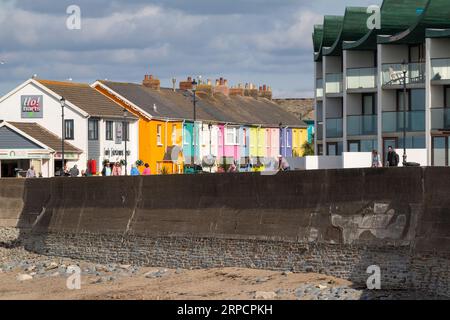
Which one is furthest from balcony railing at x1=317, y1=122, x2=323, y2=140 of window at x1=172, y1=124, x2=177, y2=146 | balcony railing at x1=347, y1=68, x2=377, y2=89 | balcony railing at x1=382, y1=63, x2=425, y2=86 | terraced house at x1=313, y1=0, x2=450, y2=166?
window at x1=172, y1=124, x2=177, y2=146

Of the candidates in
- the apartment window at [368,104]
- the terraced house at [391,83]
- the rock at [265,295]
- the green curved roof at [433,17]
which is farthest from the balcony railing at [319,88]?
the rock at [265,295]

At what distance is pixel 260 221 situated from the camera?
125 feet

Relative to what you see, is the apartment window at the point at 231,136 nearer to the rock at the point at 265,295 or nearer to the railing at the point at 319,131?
the railing at the point at 319,131

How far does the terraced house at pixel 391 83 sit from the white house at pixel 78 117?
17.9 metres

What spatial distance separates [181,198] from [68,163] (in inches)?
1290

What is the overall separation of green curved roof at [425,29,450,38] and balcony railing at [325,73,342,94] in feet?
32.2

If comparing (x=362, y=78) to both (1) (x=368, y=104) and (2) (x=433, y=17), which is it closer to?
(1) (x=368, y=104)

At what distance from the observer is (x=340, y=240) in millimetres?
35000

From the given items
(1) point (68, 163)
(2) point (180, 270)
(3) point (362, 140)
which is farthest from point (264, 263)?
(1) point (68, 163)

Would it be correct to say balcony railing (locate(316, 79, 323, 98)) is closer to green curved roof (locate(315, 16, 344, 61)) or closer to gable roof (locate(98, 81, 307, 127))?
green curved roof (locate(315, 16, 344, 61))

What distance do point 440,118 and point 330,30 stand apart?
14.0 meters

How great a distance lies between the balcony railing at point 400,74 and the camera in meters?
51.7

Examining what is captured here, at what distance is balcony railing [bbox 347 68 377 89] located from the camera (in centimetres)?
5494

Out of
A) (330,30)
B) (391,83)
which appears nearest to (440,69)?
(391,83)
